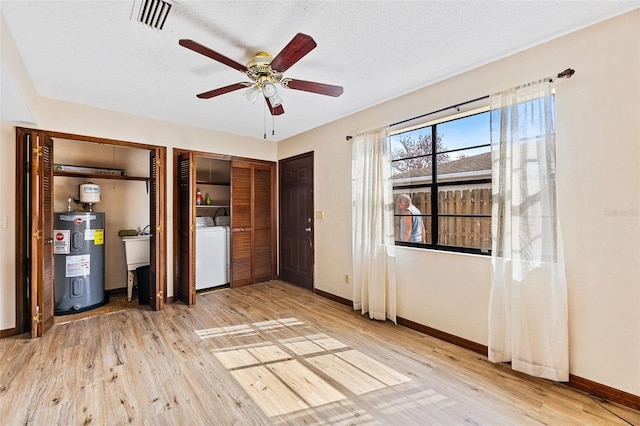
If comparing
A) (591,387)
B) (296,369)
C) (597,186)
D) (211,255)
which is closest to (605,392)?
(591,387)

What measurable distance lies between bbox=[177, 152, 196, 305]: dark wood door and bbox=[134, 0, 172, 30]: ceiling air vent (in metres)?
2.14

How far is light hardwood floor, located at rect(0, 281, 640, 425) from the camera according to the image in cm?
179

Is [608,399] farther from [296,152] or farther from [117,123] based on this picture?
[117,123]

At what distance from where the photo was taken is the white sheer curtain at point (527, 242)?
6.83 feet

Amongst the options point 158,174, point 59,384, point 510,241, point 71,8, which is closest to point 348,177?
point 510,241

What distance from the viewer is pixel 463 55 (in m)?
2.37

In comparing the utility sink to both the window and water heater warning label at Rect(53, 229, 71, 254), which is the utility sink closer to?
water heater warning label at Rect(53, 229, 71, 254)

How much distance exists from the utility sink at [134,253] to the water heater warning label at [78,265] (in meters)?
0.46

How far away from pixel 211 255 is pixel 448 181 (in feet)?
11.9

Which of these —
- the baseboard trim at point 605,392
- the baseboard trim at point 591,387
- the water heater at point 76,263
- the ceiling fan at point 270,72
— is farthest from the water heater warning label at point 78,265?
the baseboard trim at point 605,392

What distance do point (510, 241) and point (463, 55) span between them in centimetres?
159

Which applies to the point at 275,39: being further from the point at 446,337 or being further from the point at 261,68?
the point at 446,337

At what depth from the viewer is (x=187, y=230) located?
3.95 meters

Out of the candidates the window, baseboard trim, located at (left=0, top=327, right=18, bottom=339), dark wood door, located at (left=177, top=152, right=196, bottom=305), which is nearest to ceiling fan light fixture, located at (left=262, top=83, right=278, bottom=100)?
the window
